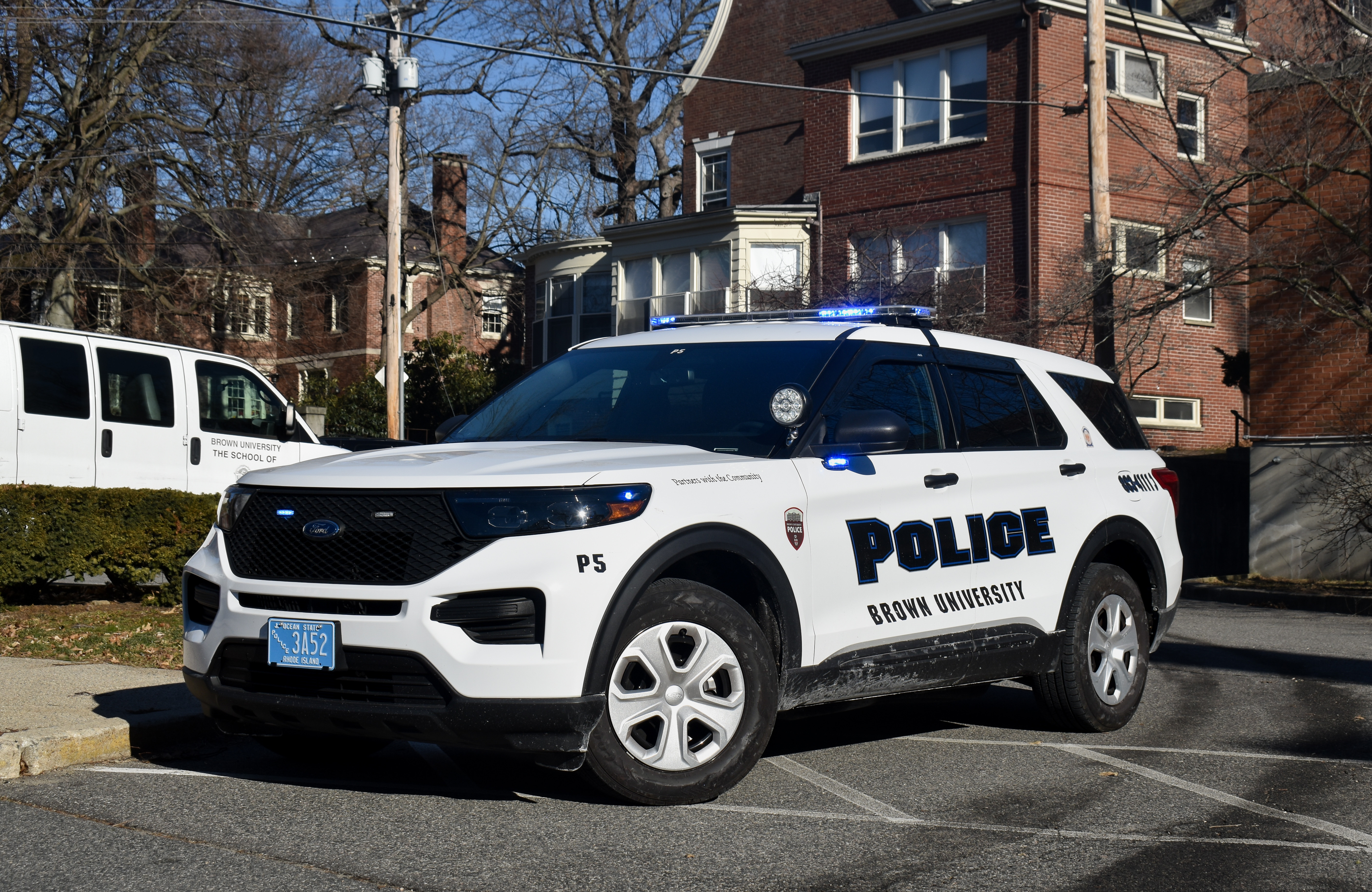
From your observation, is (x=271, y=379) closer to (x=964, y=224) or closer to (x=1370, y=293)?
(x=964, y=224)

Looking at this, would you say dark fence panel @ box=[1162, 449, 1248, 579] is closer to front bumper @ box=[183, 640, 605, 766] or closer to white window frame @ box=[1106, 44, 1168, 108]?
white window frame @ box=[1106, 44, 1168, 108]

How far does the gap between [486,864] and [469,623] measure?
84 cm

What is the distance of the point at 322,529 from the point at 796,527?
6.04 feet

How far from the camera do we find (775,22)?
36344 mm

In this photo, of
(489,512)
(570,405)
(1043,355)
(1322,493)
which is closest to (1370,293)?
(1322,493)

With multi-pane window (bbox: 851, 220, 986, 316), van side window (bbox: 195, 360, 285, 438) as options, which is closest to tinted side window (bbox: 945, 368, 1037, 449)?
van side window (bbox: 195, 360, 285, 438)

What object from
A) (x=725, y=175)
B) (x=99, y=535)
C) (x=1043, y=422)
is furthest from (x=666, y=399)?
(x=725, y=175)

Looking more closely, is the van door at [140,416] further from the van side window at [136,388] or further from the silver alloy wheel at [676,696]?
the silver alloy wheel at [676,696]

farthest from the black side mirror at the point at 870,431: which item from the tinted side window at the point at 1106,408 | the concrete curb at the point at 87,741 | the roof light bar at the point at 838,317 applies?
the concrete curb at the point at 87,741

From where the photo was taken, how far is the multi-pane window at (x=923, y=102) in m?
29.2

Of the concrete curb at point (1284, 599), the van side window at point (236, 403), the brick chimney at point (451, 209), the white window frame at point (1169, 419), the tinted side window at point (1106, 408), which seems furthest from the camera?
the brick chimney at point (451, 209)

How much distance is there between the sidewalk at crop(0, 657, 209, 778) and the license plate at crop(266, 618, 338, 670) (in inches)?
60.6

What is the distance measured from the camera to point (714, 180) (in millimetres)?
37844

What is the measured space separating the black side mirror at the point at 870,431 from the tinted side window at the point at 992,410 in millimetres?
1015
